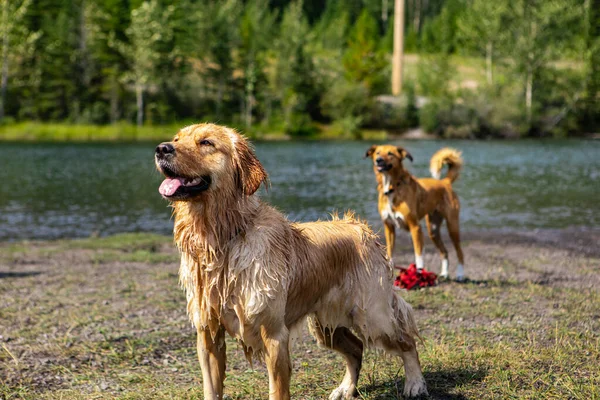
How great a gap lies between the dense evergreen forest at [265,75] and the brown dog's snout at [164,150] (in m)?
63.5

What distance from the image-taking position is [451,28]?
102 meters

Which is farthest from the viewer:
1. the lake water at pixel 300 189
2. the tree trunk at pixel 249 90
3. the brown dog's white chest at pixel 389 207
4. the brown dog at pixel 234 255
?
the tree trunk at pixel 249 90

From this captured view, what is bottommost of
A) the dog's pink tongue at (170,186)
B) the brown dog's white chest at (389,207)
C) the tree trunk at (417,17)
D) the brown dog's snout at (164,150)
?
the brown dog's white chest at (389,207)

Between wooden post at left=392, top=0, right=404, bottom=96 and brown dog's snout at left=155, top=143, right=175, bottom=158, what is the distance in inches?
2723

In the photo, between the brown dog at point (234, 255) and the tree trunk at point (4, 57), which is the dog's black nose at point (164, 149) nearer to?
the brown dog at point (234, 255)

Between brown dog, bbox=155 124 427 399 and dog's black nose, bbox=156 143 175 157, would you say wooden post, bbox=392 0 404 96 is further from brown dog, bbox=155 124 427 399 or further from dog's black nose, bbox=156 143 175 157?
dog's black nose, bbox=156 143 175 157

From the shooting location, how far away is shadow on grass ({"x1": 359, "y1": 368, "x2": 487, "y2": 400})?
5406 millimetres

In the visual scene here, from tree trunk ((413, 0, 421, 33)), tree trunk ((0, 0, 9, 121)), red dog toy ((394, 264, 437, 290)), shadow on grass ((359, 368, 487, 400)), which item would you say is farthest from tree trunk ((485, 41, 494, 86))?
shadow on grass ((359, 368, 487, 400))

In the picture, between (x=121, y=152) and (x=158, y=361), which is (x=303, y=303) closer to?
(x=158, y=361)

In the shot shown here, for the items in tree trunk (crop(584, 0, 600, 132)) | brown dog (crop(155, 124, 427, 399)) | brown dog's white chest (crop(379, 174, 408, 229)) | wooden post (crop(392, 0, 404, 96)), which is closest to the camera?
brown dog (crop(155, 124, 427, 399))

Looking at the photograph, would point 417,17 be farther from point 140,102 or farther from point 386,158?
point 386,158

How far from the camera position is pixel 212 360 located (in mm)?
4621

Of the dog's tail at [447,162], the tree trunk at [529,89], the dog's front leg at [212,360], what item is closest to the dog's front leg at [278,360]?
the dog's front leg at [212,360]

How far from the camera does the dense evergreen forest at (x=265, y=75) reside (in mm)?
67188
